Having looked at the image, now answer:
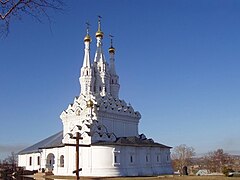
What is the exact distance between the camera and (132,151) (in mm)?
42438

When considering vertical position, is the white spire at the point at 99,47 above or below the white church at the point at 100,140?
above

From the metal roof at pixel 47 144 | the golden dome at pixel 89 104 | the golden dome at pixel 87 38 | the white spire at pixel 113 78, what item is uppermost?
the golden dome at pixel 87 38

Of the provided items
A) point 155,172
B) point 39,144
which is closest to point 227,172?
point 155,172

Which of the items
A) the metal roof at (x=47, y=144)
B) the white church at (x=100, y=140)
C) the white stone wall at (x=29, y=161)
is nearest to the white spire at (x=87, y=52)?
the white church at (x=100, y=140)

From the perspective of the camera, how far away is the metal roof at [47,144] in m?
46.5

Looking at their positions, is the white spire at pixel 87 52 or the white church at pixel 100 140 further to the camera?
the white spire at pixel 87 52

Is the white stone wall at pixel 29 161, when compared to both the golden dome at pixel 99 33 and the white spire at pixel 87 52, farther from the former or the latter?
the golden dome at pixel 99 33

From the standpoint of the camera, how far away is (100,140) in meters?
41.8

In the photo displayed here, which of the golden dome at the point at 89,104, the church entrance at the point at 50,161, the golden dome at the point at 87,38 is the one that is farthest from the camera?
the golden dome at the point at 87,38

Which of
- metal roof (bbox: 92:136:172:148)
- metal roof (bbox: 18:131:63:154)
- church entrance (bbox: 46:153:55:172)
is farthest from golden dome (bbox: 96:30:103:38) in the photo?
church entrance (bbox: 46:153:55:172)

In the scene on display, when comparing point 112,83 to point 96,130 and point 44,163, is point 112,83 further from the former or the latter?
point 44,163

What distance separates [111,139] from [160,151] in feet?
27.5

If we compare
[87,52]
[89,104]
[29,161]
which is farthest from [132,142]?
[29,161]

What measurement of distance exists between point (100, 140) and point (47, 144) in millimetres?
10674
